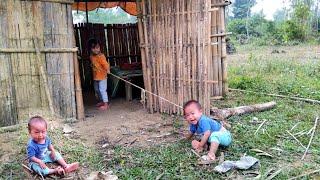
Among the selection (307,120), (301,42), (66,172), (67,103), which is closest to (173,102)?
(67,103)

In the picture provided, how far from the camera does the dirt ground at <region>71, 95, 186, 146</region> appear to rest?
5.38m

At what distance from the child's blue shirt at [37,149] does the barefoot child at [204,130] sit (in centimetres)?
174

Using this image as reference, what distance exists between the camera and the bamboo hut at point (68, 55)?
19.0 feet

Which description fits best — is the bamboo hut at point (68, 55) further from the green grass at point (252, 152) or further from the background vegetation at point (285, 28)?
the background vegetation at point (285, 28)

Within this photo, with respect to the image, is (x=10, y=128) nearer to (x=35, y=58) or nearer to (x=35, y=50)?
(x=35, y=58)

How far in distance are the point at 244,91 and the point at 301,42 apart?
1502cm

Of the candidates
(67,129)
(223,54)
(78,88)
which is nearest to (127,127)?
(67,129)

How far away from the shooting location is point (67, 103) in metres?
6.34

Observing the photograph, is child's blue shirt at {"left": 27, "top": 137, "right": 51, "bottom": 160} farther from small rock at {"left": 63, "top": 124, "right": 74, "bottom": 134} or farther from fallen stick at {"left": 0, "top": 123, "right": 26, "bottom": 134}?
fallen stick at {"left": 0, "top": 123, "right": 26, "bottom": 134}

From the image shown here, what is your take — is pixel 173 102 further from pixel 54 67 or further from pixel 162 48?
pixel 54 67

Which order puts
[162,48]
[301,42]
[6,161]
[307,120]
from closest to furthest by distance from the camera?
[6,161], [307,120], [162,48], [301,42]

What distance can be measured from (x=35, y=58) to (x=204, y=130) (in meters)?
3.13

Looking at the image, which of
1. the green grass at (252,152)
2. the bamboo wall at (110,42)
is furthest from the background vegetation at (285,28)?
the green grass at (252,152)

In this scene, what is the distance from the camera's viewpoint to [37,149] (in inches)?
157
